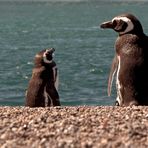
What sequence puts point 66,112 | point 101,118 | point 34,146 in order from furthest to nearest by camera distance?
point 66,112, point 101,118, point 34,146

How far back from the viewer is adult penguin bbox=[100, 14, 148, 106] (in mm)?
10961

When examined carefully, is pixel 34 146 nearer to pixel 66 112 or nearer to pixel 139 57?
pixel 66 112

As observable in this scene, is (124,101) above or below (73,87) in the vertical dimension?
above

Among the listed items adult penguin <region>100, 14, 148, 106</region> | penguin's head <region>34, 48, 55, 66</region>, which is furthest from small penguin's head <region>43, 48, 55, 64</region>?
adult penguin <region>100, 14, 148, 106</region>

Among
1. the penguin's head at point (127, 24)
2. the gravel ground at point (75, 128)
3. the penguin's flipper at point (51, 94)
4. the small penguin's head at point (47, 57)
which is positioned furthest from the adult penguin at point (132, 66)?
the small penguin's head at point (47, 57)

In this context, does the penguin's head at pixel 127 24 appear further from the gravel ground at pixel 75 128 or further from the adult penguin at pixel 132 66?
the gravel ground at pixel 75 128

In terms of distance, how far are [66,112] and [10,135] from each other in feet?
5.71

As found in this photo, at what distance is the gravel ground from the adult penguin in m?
1.51

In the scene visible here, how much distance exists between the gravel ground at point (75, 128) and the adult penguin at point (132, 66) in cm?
151

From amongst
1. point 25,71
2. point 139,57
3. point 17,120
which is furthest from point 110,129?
point 25,71

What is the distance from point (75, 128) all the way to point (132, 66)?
335 cm

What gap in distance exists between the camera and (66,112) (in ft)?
30.7

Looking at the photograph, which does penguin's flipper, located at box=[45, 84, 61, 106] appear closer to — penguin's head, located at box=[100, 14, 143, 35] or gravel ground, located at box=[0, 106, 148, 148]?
penguin's head, located at box=[100, 14, 143, 35]

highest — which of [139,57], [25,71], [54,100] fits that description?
[139,57]
